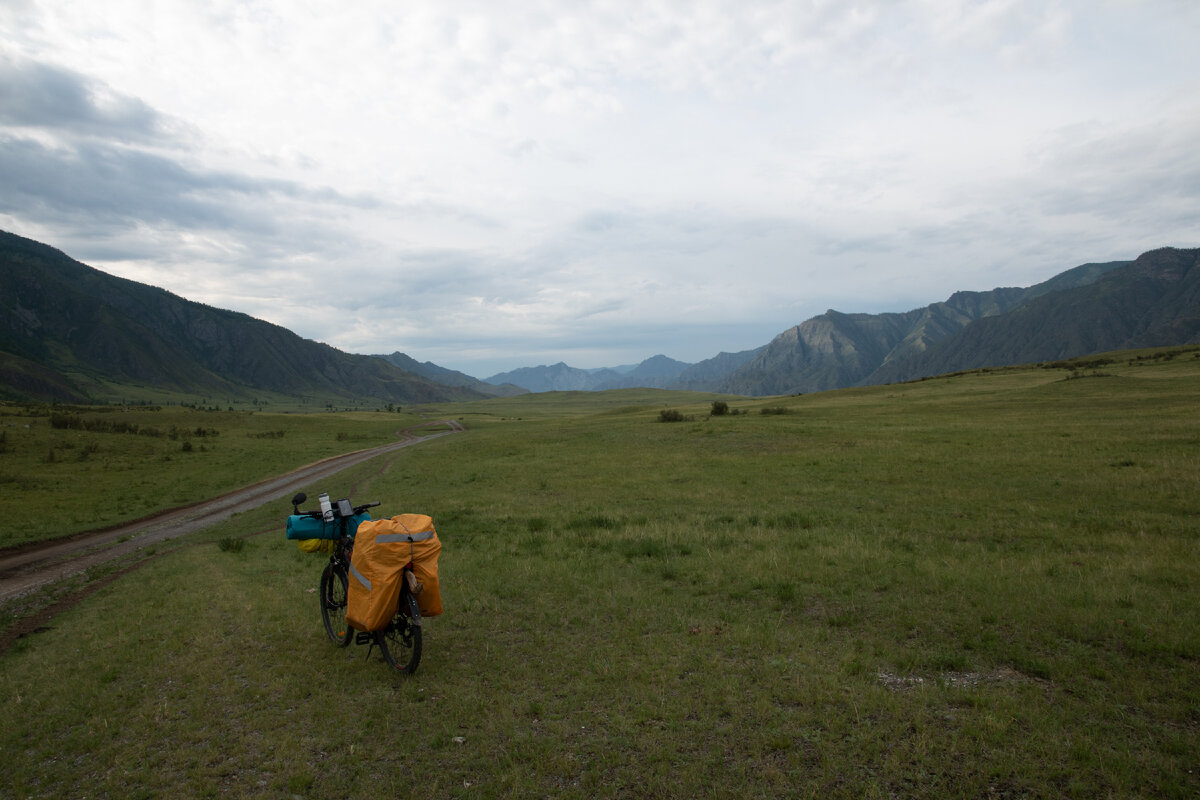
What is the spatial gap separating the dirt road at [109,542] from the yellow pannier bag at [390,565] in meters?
12.8

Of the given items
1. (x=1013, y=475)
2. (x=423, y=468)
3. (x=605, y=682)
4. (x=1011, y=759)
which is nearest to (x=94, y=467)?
(x=423, y=468)

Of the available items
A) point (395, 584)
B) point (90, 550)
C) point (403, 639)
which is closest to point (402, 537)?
point (395, 584)

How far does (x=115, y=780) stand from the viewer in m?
5.87

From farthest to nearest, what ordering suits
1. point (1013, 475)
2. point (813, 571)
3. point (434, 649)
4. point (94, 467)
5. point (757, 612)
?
point (94, 467)
point (1013, 475)
point (813, 571)
point (757, 612)
point (434, 649)

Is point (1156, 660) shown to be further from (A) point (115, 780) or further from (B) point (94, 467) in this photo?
(B) point (94, 467)

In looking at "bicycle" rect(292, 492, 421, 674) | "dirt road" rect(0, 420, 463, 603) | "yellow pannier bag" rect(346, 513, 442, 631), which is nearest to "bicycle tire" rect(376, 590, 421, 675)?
"bicycle" rect(292, 492, 421, 674)

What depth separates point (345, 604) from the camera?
9.38 m

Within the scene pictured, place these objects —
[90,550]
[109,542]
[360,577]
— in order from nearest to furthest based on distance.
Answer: [360,577]
[90,550]
[109,542]

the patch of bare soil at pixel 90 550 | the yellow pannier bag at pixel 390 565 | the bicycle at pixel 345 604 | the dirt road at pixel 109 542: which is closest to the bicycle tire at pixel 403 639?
the bicycle at pixel 345 604

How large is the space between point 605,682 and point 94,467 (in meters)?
41.7

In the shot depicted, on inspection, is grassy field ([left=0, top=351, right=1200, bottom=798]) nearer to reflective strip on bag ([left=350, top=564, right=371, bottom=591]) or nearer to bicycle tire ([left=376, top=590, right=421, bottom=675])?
bicycle tire ([left=376, top=590, right=421, bottom=675])

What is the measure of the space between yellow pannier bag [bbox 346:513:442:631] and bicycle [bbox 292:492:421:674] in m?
0.15

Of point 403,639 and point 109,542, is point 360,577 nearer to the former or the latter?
point 403,639

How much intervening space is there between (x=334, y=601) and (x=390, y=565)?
3.11 metres
